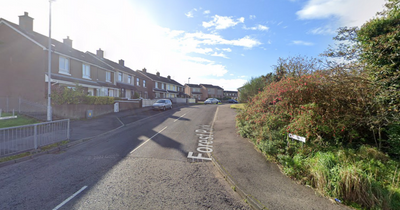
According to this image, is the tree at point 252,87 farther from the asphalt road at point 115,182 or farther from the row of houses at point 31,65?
the row of houses at point 31,65

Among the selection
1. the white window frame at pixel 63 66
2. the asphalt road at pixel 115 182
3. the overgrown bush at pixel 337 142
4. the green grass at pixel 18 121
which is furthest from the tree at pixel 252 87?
the white window frame at pixel 63 66

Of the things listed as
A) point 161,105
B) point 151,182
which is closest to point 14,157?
point 151,182

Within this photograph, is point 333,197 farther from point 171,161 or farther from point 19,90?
point 19,90

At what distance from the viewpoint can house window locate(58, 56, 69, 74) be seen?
19875mm

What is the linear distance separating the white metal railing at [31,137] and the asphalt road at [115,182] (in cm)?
106

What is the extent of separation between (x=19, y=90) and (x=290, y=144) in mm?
22634

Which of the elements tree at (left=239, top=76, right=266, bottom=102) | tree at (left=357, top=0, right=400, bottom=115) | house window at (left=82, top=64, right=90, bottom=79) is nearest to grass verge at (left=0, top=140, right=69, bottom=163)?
tree at (left=357, top=0, right=400, bottom=115)

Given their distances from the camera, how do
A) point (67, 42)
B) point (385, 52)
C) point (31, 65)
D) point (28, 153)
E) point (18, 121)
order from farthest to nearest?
point (67, 42) → point (31, 65) → point (18, 121) → point (28, 153) → point (385, 52)

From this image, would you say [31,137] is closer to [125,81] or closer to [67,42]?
[67,42]

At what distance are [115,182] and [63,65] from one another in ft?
69.0

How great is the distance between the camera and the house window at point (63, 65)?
1988cm

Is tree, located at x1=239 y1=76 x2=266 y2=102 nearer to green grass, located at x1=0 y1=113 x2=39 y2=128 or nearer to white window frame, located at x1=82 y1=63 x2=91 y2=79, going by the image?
green grass, located at x1=0 y1=113 x2=39 y2=128

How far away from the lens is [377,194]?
3809 millimetres

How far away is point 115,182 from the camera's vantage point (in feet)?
16.0
